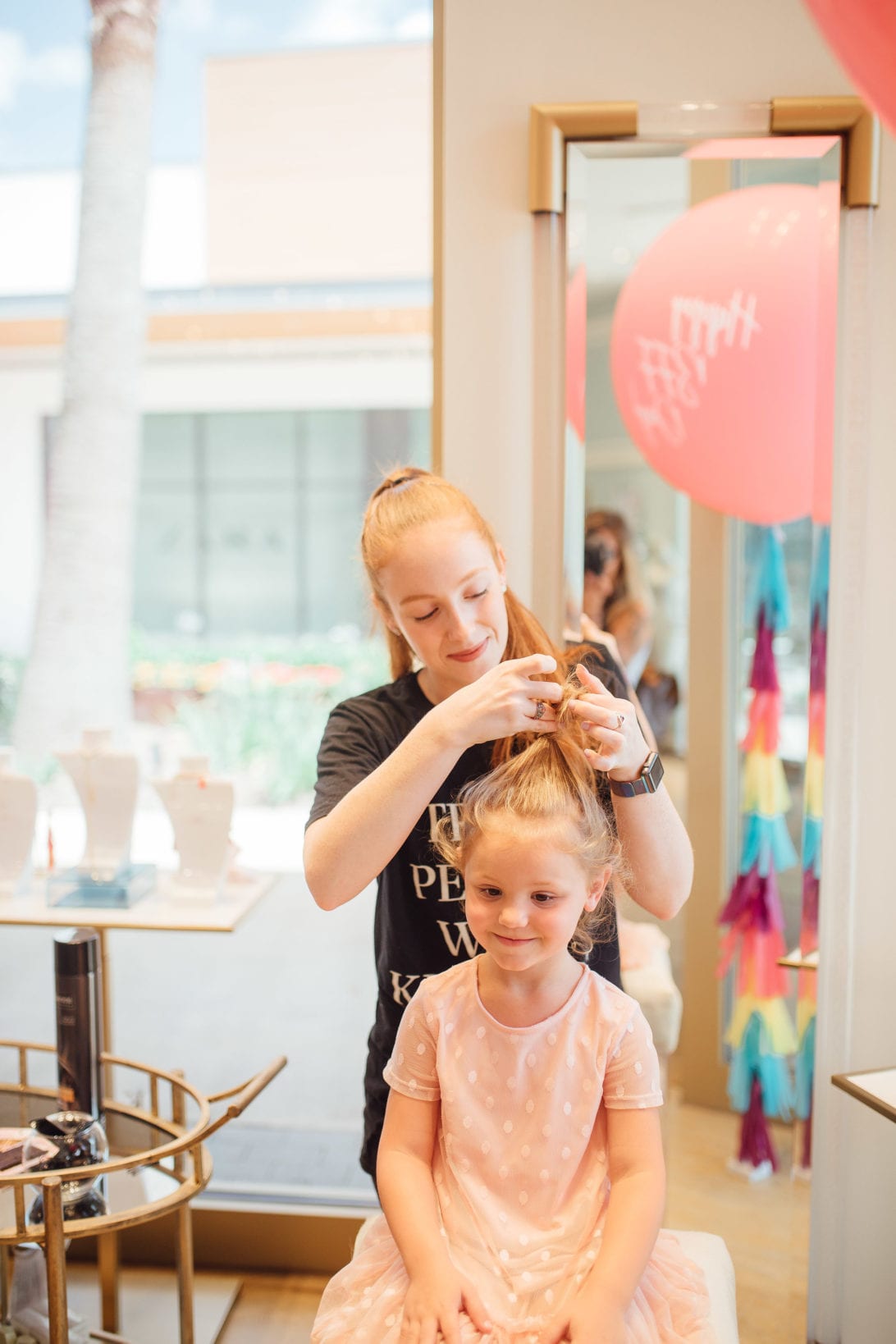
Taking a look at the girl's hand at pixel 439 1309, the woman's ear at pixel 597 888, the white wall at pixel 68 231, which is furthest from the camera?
the white wall at pixel 68 231

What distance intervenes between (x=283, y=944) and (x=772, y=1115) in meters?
1.08

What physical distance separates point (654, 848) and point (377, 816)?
0.30 metres

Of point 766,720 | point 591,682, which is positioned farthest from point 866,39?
point 766,720

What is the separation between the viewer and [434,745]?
1129 millimetres

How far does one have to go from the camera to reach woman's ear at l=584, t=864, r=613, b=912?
123cm

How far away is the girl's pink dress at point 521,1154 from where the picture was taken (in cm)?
118

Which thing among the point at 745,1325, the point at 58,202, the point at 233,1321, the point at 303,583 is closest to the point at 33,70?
the point at 58,202

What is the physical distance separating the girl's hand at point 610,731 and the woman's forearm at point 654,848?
0.14 feet

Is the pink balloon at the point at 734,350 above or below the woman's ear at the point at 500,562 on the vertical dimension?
above

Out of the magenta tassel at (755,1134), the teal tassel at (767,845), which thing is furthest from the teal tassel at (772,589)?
the magenta tassel at (755,1134)

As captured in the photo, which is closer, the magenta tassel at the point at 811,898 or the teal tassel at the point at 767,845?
the magenta tassel at the point at 811,898

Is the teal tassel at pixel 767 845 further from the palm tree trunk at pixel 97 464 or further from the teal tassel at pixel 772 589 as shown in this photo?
the palm tree trunk at pixel 97 464

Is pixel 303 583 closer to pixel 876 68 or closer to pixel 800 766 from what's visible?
pixel 800 766

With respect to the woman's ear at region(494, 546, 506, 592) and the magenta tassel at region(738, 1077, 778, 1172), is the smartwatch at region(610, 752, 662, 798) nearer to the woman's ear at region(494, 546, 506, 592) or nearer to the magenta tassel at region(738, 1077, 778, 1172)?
the woman's ear at region(494, 546, 506, 592)
